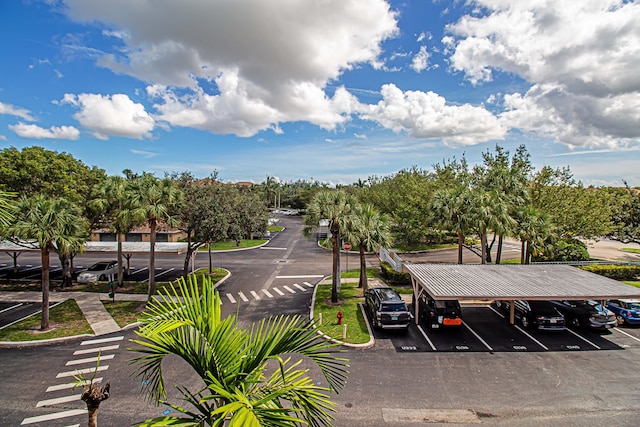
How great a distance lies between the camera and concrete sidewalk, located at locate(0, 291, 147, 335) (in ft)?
56.5

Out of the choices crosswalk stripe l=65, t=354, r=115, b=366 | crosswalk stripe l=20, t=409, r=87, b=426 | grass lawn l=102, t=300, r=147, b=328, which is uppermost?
grass lawn l=102, t=300, r=147, b=328

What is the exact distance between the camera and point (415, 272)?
18453 millimetres

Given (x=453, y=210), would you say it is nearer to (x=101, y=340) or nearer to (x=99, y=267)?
(x=101, y=340)

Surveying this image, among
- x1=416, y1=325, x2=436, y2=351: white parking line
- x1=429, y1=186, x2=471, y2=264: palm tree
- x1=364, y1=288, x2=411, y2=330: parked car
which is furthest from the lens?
x1=429, y1=186, x2=471, y2=264: palm tree

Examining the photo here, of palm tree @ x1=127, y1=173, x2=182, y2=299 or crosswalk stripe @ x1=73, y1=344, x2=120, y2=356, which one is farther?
palm tree @ x1=127, y1=173, x2=182, y2=299

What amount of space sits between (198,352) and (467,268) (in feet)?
61.4

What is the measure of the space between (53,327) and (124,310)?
3284mm

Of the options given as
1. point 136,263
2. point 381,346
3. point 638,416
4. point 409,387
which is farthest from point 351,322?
point 136,263

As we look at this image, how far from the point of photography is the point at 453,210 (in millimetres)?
23281

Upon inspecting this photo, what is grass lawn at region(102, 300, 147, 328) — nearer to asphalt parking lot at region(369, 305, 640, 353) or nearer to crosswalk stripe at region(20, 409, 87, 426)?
crosswalk stripe at region(20, 409, 87, 426)

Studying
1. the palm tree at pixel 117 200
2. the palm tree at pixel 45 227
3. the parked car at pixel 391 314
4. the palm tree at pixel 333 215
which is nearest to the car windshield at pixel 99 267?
the palm tree at pixel 117 200

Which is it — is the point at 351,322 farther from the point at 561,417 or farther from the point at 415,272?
the point at 561,417

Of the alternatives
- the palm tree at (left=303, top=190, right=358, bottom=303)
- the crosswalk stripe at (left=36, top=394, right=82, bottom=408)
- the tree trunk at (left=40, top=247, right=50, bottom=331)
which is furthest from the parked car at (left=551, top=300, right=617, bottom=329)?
the tree trunk at (left=40, top=247, right=50, bottom=331)

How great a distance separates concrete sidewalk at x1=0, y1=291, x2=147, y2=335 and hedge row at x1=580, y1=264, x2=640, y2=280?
101ft
